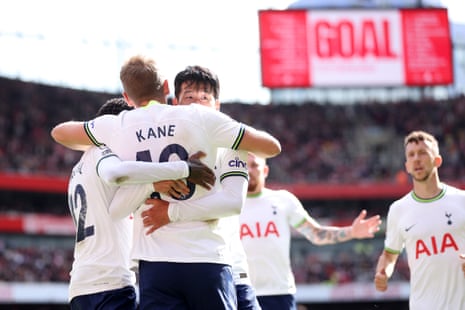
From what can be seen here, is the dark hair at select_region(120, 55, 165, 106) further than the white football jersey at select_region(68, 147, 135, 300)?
No

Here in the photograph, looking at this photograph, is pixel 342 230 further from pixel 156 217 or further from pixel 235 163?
pixel 156 217

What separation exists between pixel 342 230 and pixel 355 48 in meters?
27.4

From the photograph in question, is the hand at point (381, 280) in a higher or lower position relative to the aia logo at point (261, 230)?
lower

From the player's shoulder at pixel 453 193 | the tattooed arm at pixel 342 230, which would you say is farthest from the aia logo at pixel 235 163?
the player's shoulder at pixel 453 193

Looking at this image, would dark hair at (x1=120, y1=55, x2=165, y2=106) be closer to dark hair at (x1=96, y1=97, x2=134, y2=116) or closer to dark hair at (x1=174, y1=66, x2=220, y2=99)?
dark hair at (x1=174, y1=66, x2=220, y2=99)

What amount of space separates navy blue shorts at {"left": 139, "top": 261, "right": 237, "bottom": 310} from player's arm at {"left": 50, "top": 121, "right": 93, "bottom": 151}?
990 mm

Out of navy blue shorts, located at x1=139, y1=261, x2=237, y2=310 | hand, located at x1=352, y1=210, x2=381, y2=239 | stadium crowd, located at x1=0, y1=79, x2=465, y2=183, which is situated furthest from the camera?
stadium crowd, located at x1=0, y1=79, x2=465, y2=183

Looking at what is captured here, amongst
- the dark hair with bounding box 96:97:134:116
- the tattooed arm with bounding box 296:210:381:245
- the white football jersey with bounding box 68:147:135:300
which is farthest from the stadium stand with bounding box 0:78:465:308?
the white football jersey with bounding box 68:147:135:300

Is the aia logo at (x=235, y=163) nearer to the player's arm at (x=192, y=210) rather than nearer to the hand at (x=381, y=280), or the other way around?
the player's arm at (x=192, y=210)

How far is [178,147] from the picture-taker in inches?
185

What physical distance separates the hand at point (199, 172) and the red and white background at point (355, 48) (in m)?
28.0

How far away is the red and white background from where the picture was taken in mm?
32688

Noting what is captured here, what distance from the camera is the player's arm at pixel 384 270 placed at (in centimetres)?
698

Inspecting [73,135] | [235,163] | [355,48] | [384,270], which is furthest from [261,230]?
[355,48]
